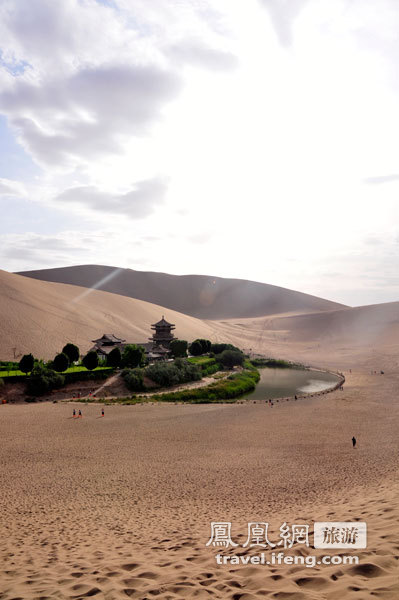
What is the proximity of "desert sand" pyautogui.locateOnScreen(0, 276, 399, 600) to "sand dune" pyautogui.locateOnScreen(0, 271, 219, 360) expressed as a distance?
25.1 meters

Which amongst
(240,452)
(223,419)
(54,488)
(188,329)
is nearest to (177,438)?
(240,452)

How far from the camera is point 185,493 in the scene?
13062mm

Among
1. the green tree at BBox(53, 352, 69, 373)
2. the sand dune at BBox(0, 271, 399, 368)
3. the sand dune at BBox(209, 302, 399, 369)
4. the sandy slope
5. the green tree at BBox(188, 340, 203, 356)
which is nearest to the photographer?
the sandy slope

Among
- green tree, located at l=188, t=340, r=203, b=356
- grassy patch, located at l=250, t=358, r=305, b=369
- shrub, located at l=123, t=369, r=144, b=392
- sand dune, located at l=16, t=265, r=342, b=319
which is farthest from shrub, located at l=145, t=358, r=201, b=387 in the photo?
sand dune, located at l=16, t=265, r=342, b=319

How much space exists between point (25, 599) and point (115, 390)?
3102cm

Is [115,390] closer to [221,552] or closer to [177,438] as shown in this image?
[177,438]

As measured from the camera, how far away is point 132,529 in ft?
32.5

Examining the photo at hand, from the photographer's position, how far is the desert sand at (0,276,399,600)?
5438 millimetres

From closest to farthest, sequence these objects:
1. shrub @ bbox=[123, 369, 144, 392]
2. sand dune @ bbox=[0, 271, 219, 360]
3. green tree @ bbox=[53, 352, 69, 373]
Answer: green tree @ bbox=[53, 352, 69, 373]
shrub @ bbox=[123, 369, 144, 392]
sand dune @ bbox=[0, 271, 219, 360]

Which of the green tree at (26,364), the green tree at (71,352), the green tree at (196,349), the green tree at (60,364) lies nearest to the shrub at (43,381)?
the green tree at (26,364)

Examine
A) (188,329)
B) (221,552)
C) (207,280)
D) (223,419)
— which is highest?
(207,280)

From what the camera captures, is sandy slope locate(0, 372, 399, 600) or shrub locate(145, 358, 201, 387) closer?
sandy slope locate(0, 372, 399, 600)

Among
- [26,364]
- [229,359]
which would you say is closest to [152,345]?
[229,359]

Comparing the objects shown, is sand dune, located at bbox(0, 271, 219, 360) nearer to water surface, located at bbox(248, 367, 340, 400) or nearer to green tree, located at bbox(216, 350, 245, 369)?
green tree, located at bbox(216, 350, 245, 369)
